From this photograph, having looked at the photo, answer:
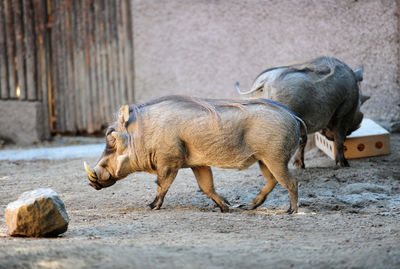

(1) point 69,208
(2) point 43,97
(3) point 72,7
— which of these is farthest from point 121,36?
(1) point 69,208

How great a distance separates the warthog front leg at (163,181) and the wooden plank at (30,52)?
201 inches

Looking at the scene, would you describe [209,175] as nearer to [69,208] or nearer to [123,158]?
[123,158]

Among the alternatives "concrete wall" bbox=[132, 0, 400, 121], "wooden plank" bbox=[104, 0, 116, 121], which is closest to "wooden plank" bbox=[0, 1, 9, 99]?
"wooden plank" bbox=[104, 0, 116, 121]

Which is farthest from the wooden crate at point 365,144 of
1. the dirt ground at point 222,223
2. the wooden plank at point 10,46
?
the wooden plank at point 10,46

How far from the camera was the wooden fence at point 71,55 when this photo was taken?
912cm

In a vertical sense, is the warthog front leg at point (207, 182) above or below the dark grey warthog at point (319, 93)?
below

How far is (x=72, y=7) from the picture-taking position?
915 cm

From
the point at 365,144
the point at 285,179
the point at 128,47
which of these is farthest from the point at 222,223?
the point at 128,47

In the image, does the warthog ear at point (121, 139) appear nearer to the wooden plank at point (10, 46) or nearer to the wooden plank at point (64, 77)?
the wooden plank at point (64, 77)

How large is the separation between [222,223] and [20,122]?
19.5ft

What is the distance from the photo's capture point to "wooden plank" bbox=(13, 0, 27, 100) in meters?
9.05

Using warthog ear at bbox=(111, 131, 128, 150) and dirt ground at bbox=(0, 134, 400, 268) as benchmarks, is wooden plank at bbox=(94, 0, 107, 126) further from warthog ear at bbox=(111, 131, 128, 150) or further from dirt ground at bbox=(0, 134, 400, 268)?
warthog ear at bbox=(111, 131, 128, 150)

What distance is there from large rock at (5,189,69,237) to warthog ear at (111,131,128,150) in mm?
1261

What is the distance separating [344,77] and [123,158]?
2884mm
